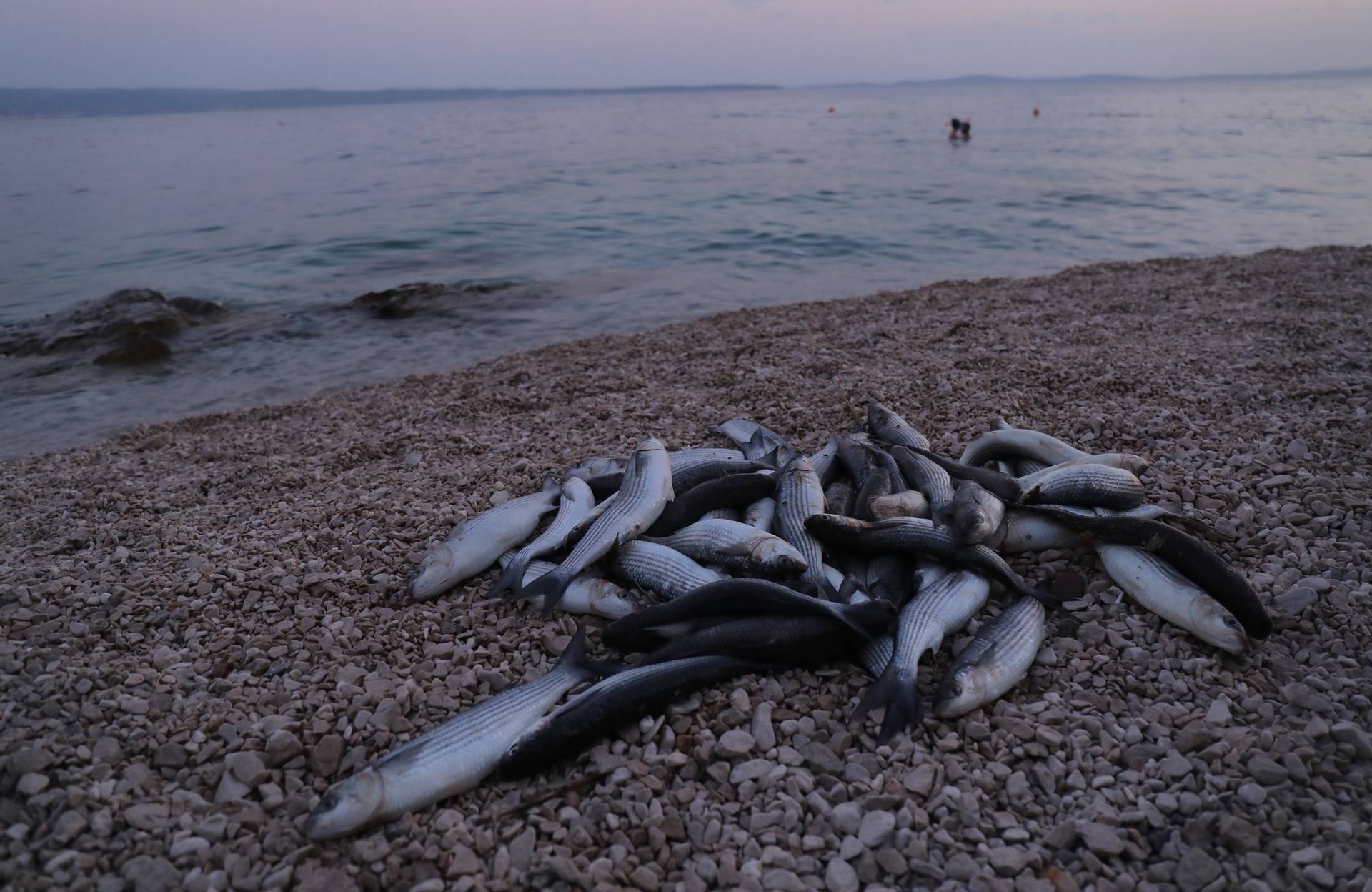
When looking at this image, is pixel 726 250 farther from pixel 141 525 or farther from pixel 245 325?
pixel 141 525

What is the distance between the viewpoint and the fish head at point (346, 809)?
3.02m

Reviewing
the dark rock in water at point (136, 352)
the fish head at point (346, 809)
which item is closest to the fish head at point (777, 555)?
the fish head at point (346, 809)

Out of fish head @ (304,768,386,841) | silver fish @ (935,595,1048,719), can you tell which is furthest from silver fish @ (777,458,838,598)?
fish head @ (304,768,386,841)

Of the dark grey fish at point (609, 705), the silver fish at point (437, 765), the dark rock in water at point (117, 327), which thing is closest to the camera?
the silver fish at point (437, 765)

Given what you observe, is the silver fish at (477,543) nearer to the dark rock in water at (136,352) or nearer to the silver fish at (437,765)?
the silver fish at (437,765)

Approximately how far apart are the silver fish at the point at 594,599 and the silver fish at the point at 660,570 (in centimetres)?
12

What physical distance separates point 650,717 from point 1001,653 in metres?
1.71

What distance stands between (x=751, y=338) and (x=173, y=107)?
209 m

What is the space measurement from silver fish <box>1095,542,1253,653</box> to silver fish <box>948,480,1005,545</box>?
61 cm

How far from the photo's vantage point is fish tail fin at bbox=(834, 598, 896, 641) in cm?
383

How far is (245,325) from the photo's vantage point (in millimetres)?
13555

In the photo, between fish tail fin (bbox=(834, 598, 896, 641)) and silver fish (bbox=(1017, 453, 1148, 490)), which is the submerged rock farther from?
silver fish (bbox=(1017, 453, 1148, 490))

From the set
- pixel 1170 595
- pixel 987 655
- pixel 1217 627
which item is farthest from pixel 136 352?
pixel 1217 627

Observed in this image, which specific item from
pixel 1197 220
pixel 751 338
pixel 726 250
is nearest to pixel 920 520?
pixel 751 338
